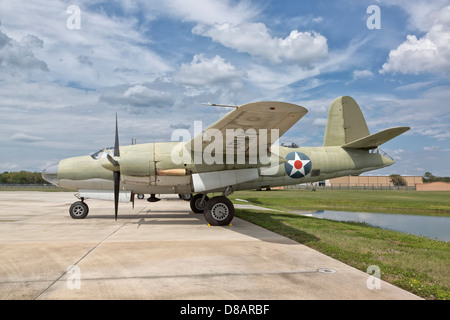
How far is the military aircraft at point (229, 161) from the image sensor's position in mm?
9727

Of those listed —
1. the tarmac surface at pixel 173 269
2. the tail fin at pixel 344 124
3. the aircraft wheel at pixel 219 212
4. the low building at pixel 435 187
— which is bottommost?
the low building at pixel 435 187

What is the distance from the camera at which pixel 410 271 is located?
17.9 ft

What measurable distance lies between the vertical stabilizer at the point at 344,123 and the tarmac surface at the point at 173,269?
7.41m

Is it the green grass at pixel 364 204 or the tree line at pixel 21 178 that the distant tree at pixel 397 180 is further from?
the tree line at pixel 21 178

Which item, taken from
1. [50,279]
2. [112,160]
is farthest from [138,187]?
[50,279]

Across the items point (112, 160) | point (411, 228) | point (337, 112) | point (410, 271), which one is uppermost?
point (337, 112)

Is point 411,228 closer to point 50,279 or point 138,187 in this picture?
point 138,187

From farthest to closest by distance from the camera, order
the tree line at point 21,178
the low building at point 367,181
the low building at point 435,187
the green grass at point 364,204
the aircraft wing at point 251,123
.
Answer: the tree line at point 21,178 → the low building at point 367,181 → the low building at point 435,187 → the green grass at point 364,204 → the aircraft wing at point 251,123

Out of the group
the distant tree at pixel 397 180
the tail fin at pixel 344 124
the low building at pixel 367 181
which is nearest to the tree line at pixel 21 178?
the low building at pixel 367 181

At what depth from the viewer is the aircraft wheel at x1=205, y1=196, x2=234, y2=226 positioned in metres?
11.3

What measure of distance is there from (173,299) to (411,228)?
13455 mm

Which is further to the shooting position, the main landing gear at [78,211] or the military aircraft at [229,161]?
the main landing gear at [78,211]

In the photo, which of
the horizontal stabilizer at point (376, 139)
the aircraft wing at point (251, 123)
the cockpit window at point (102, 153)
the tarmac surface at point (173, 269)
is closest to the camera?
the tarmac surface at point (173, 269)
